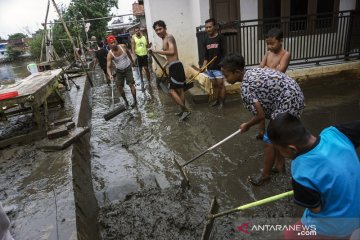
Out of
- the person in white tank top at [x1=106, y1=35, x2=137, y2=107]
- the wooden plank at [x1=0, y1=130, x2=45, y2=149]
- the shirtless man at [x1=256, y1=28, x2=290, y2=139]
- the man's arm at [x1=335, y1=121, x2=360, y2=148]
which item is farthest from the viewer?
the person in white tank top at [x1=106, y1=35, x2=137, y2=107]

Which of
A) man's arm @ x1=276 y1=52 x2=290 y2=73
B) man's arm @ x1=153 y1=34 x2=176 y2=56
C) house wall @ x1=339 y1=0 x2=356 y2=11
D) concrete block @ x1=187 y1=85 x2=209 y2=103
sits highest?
house wall @ x1=339 y1=0 x2=356 y2=11

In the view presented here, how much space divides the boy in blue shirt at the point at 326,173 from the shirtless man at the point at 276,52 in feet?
8.24

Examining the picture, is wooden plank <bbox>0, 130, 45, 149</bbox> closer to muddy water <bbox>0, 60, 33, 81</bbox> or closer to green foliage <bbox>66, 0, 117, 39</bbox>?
green foliage <bbox>66, 0, 117, 39</bbox>

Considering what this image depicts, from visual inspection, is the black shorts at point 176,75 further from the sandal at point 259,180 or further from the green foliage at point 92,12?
the green foliage at point 92,12

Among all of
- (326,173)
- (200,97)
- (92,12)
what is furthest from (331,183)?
(92,12)

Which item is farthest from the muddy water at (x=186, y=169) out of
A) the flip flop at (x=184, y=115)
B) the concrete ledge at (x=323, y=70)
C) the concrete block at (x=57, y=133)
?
the concrete block at (x=57, y=133)

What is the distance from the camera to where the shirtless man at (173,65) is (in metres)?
5.93

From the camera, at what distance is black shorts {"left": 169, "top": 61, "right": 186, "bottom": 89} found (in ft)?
20.1

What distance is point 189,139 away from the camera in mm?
5109

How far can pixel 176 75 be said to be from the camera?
620 centimetres

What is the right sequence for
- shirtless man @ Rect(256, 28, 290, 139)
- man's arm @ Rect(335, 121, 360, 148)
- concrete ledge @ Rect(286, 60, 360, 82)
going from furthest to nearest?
concrete ledge @ Rect(286, 60, 360, 82)
shirtless man @ Rect(256, 28, 290, 139)
man's arm @ Rect(335, 121, 360, 148)

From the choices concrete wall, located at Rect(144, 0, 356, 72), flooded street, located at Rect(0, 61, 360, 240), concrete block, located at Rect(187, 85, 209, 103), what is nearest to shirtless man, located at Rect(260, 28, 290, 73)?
flooded street, located at Rect(0, 61, 360, 240)

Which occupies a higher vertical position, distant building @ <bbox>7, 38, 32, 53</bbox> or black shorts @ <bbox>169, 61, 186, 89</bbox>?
distant building @ <bbox>7, 38, 32, 53</bbox>

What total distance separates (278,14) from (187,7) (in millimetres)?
3030
